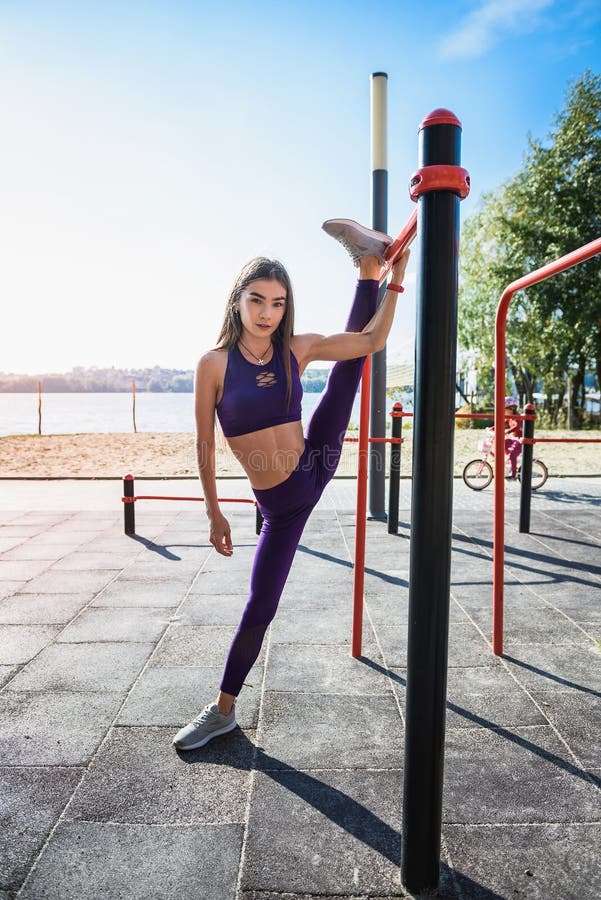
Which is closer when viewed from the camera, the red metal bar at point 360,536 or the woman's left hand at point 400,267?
the woman's left hand at point 400,267

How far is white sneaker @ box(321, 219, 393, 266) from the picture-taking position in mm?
2404

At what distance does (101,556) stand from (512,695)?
11.6 ft

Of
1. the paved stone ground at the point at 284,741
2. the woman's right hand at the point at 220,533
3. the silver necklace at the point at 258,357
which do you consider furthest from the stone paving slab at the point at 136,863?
the silver necklace at the point at 258,357

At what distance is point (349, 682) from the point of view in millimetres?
2834

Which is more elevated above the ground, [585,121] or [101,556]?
[585,121]

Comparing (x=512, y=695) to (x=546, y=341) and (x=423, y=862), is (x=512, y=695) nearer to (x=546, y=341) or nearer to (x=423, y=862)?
(x=423, y=862)

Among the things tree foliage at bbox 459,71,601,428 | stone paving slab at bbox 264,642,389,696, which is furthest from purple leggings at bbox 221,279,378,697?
tree foliage at bbox 459,71,601,428

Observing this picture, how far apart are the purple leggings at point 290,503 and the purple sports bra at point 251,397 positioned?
20 centimetres

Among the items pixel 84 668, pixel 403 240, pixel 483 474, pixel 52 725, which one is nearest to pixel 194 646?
pixel 84 668

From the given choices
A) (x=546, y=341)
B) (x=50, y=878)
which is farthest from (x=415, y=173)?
(x=546, y=341)

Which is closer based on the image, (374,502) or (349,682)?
(349,682)

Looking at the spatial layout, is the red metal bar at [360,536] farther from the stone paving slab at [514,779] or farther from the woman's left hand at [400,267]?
the stone paving slab at [514,779]

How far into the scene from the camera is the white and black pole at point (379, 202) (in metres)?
5.89

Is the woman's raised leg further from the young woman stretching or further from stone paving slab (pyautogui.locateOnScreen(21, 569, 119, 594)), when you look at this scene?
stone paving slab (pyautogui.locateOnScreen(21, 569, 119, 594))
